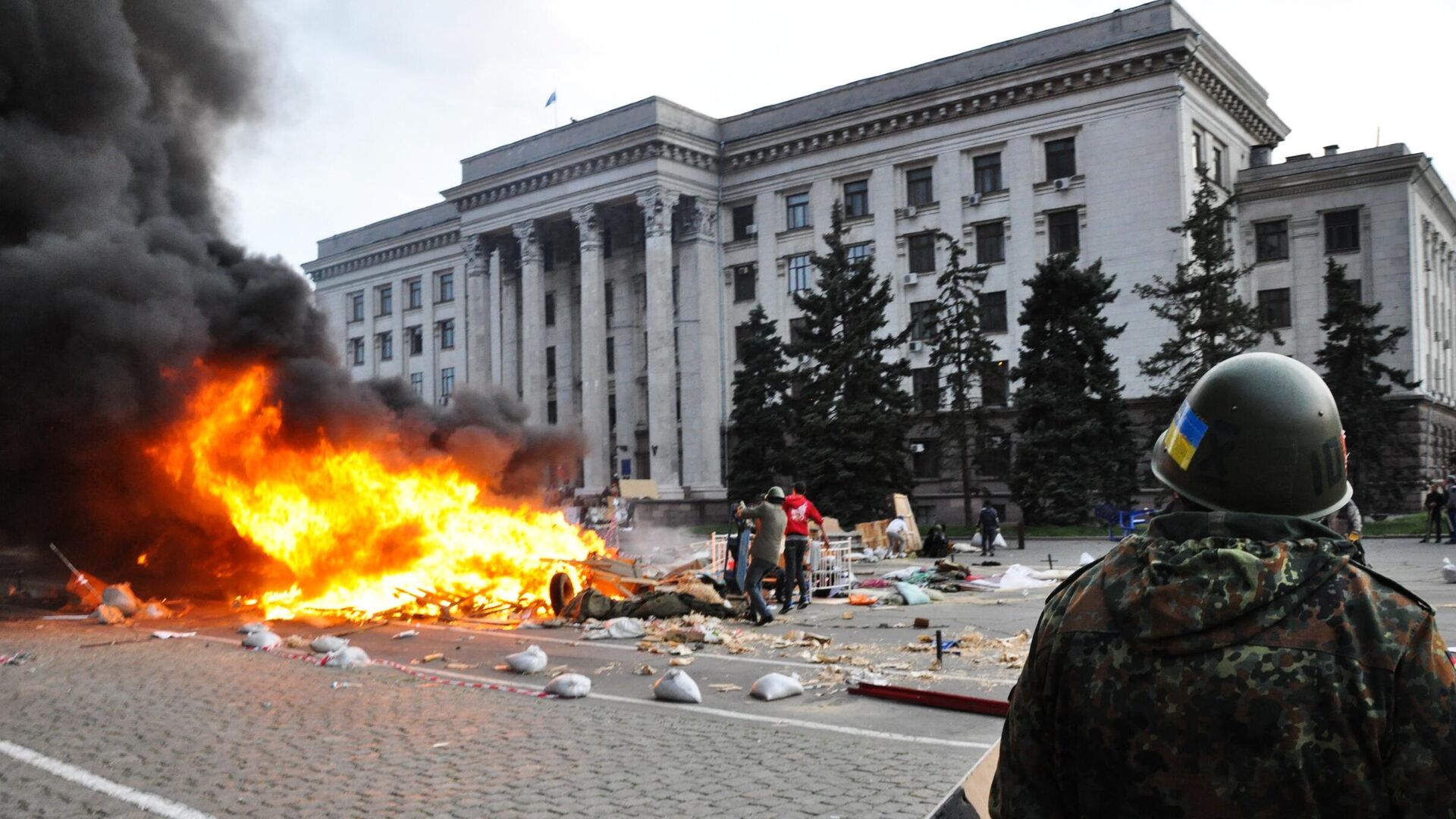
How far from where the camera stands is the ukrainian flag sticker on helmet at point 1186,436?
1.97 metres

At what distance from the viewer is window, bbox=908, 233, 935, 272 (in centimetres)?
4541

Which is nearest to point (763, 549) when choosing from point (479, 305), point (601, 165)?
point (601, 165)

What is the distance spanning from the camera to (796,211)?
49.4 m

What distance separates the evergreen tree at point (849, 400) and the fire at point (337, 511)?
22.1m

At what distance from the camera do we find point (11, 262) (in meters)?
13.9

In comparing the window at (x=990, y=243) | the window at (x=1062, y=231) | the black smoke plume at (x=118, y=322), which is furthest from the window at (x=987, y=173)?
the black smoke plume at (x=118, y=322)

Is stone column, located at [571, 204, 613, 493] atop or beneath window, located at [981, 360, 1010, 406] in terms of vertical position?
atop

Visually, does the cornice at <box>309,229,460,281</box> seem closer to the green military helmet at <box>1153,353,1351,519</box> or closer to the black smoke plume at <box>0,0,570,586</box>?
the black smoke plume at <box>0,0,570,586</box>

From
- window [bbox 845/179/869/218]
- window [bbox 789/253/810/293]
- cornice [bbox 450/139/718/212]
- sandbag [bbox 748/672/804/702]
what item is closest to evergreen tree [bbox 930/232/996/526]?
window [bbox 845/179/869/218]

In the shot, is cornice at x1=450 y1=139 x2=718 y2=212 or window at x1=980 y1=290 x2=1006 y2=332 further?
cornice at x1=450 y1=139 x2=718 y2=212

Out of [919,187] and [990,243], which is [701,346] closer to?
[919,187]

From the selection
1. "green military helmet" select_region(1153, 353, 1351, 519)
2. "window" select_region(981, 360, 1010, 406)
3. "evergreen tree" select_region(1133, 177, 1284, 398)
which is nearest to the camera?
"green military helmet" select_region(1153, 353, 1351, 519)

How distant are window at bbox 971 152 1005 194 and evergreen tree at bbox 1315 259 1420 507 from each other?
42.3 ft

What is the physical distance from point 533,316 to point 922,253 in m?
20.9
